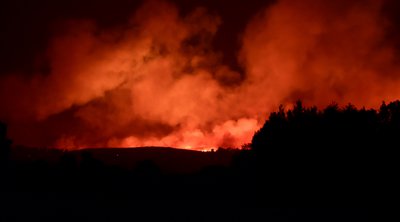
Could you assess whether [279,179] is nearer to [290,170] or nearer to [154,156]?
[290,170]

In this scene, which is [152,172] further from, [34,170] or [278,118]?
[278,118]

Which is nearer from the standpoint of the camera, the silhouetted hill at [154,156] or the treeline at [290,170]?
the treeline at [290,170]

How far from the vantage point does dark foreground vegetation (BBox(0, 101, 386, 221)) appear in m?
31.3

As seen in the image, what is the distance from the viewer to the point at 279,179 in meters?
33.8

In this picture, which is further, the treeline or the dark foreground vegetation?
the treeline

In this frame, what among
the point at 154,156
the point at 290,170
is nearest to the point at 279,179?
the point at 290,170

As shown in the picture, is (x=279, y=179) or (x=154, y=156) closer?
(x=279, y=179)

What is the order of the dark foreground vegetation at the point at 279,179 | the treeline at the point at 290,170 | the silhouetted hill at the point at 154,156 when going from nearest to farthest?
the dark foreground vegetation at the point at 279,179 → the treeline at the point at 290,170 → the silhouetted hill at the point at 154,156

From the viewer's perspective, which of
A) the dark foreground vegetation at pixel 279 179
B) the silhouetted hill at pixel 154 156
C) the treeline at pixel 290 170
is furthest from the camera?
the silhouetted hill at pixel 154 156

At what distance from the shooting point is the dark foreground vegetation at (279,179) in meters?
31.3

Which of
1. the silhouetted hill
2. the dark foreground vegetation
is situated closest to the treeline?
the dark foreground vegetation

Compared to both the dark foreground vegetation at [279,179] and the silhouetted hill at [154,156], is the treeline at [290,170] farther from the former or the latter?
the silhouetted hill at [154,156]

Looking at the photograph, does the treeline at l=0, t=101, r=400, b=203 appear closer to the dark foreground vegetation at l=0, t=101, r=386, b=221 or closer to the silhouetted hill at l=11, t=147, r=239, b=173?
the dark foreground vegetation at l=0, t=101, r=386, b=221

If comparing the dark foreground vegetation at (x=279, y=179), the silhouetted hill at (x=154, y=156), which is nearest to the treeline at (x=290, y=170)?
the dark foreground vegetation at (x=279, y=179)
